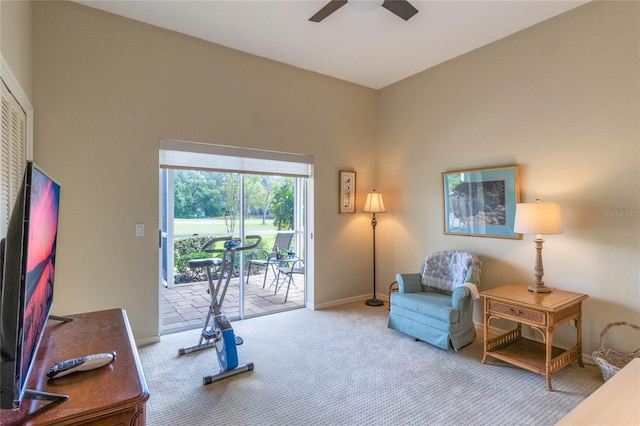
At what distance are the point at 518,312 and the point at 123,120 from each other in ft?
12.9

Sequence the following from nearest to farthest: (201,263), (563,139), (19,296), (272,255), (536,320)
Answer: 1. (19,296)
2. (536,320)
3. (201,263)
4. (563,139)
5. (272,255)

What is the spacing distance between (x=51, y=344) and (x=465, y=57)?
4478mm

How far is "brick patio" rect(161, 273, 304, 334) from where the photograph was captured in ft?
13.1

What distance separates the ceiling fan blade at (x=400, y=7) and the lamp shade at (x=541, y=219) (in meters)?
1.90

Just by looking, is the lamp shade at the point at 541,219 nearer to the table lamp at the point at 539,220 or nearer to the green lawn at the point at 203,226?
the table lamp at the point at 539,220

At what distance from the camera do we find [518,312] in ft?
9.03

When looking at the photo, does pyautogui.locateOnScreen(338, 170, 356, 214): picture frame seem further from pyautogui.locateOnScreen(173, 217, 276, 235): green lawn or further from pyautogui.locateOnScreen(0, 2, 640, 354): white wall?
pyautogui.locateOnScreen(173, 217, 276, 235): green lawn

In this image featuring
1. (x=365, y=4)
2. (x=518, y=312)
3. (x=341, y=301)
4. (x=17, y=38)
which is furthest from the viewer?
(x=341, y=301)

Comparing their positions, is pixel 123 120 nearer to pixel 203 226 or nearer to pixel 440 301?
pixel 203 226

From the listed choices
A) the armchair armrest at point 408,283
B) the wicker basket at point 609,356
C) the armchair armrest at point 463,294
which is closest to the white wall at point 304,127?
the wicker basket at point 609,356

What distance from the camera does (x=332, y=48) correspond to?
379cm

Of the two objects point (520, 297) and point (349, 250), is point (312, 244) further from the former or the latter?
point (520, 297)

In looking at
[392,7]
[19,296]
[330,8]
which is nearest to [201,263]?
[19,296]

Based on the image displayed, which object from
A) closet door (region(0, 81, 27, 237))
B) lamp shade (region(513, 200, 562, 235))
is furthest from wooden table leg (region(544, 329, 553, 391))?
closet door (region(0, 81, 27, 237))
